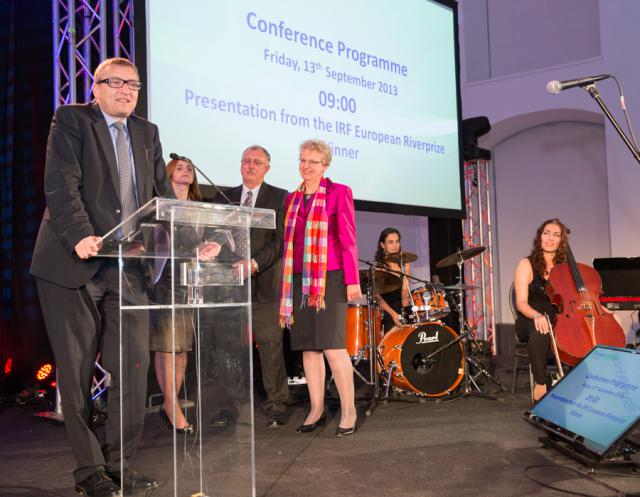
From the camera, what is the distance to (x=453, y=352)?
193 inches

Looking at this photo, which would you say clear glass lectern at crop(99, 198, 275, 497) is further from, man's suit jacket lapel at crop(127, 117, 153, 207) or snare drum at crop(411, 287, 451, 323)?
snare drum at crop(411, 287, 451, 323)

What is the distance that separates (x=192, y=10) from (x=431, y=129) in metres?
2.63

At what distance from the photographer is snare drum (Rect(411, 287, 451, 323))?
493 centimetres

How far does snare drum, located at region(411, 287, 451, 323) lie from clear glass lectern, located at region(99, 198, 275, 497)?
3.14m

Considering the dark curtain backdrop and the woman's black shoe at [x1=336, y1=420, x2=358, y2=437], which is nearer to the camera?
the woman's black shoe at [x1=336, y1=420, x2=358, y2=437]

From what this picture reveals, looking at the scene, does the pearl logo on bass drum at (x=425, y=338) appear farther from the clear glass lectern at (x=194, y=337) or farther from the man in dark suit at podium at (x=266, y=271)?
the clear glass lectern at (x=194, y=337)

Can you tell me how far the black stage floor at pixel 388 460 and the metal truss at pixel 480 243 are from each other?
3923mm

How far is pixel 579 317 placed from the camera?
13.1 ft

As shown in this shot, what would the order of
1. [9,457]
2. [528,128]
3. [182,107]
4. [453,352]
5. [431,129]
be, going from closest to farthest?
[9,457], [182,107], [453,352], [431,129], [528,128]

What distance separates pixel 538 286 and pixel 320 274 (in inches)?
68.3

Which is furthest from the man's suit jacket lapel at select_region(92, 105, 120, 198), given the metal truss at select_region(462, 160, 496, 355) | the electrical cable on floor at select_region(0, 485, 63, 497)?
the metal truss at select_region(462, 160, 496, 355)

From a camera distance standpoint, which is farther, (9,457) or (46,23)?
(46,23)

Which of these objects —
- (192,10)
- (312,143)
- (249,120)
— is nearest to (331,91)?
(249,120)

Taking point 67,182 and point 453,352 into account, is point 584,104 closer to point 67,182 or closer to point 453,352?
point 453,352
